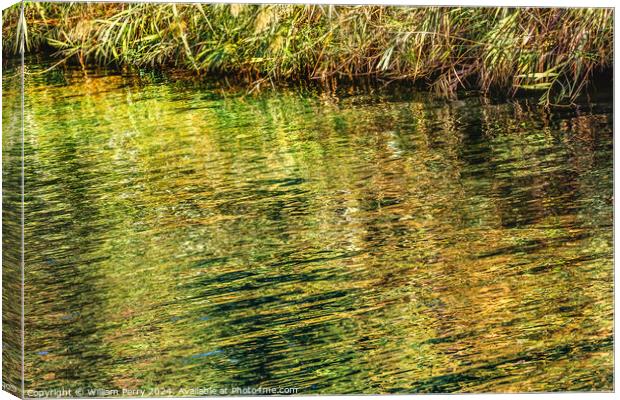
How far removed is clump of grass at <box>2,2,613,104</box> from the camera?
22.2 ft

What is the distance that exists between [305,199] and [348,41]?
845 millimetres

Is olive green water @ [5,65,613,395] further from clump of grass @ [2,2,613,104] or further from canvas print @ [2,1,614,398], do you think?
clump of grass @ [2,2,613,104]

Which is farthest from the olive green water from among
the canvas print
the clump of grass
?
the clump of grass

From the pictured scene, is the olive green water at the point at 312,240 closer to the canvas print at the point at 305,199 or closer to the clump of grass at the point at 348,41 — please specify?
Result: the canvas print at the point at 305,199

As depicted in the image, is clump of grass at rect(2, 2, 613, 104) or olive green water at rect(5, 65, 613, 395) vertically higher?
clump of grass at rect(2, 2, 613, 104)

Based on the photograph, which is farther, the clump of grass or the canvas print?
the clump of grass

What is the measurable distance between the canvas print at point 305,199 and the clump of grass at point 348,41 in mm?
11

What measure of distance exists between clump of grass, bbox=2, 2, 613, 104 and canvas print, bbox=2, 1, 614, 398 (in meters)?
0.01

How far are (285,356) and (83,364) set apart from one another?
2.97 feet

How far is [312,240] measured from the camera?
678 centimetres

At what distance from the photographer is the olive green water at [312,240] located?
6.43 meters

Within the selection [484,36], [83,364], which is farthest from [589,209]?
[83,364]

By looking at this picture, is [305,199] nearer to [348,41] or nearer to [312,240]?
[312,240]

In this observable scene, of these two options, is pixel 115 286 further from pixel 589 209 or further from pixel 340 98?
pixel 589 209
